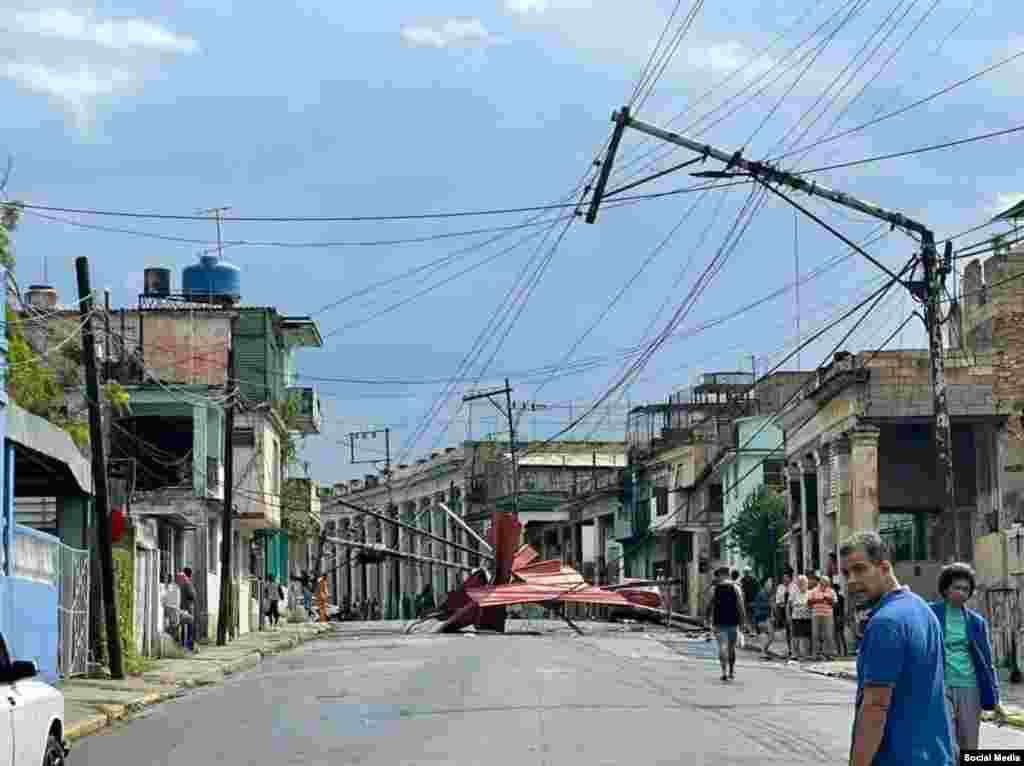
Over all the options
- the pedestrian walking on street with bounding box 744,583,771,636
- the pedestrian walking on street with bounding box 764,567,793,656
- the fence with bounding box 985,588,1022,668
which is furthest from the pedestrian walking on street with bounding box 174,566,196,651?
the fence with bounding box 985,588,1022,668

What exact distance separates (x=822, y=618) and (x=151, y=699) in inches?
573

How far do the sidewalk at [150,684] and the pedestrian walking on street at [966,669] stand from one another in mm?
10847

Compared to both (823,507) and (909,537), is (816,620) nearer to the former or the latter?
(909,537)

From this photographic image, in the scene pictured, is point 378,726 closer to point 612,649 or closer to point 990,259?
point 612,649

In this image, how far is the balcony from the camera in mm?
71188

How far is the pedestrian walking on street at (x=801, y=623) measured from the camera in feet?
116

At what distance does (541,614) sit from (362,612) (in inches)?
872

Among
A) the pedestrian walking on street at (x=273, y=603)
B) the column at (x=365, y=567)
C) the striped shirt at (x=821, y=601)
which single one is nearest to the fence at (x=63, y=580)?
the striped shirt at (x=821, y=601)

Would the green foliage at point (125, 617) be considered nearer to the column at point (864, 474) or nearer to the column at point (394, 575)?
the column at point (864, 474)

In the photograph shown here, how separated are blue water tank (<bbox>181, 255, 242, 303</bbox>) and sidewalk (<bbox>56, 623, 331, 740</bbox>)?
2199 cm

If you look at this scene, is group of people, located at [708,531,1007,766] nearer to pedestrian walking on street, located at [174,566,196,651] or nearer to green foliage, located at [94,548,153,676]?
green foliage, located at [94,548,153,676]

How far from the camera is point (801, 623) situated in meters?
35.7

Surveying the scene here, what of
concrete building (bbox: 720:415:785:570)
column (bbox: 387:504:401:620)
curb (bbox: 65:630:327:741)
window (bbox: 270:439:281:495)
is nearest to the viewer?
curb (bbox: 65:630:327:741)

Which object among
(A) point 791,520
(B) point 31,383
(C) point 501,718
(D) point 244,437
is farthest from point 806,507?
(C) point 501,718
